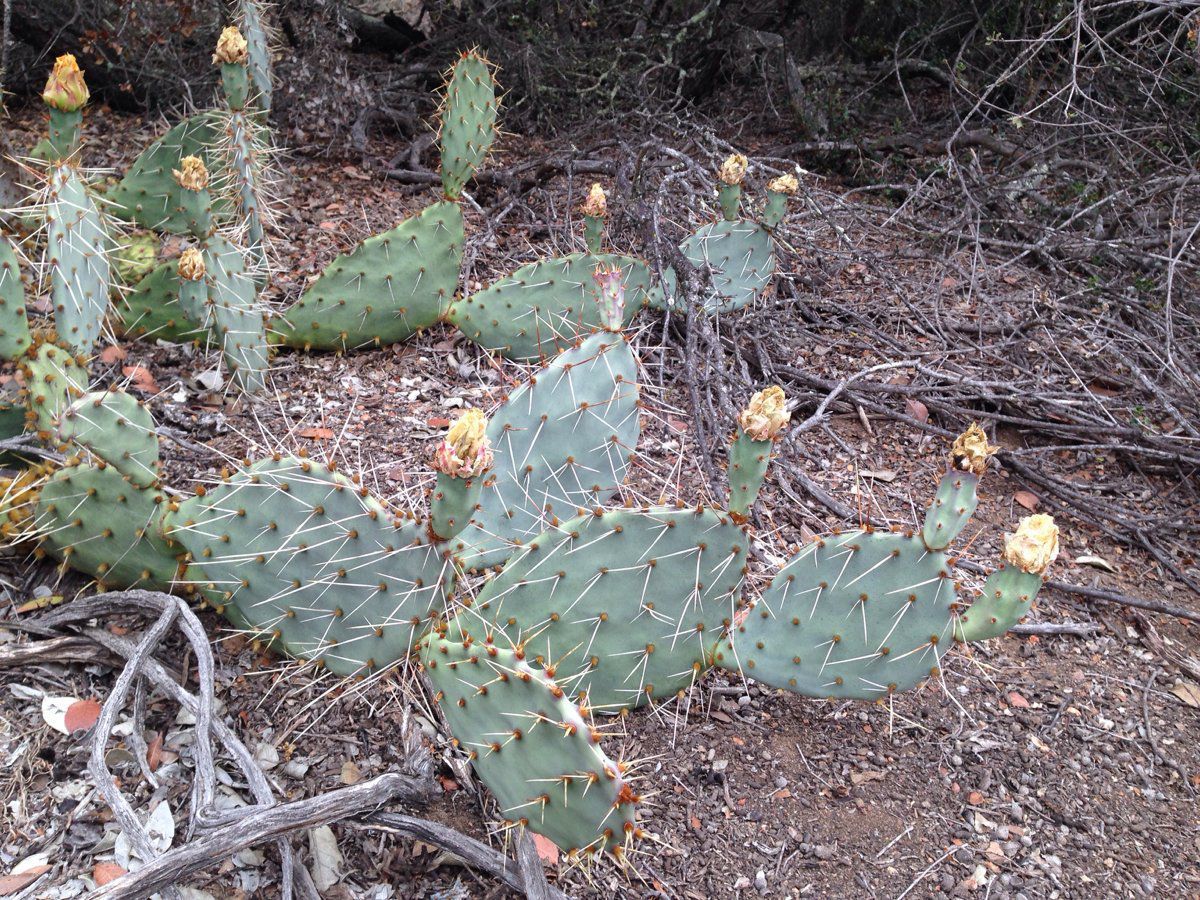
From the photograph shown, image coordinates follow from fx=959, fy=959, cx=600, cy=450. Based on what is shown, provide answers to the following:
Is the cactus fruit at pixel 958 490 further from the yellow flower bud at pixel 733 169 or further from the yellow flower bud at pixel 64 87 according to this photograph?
the yellow flower bud at pixel 64 87

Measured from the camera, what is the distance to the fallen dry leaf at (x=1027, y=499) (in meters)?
3.17

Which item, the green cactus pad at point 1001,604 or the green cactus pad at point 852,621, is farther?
the green cactus pad at point 852,621

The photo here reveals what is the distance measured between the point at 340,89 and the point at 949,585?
12.4 ft

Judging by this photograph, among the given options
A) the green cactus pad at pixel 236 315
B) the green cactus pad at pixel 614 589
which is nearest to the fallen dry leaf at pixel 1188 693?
the green cactus pad at pixel 614 589

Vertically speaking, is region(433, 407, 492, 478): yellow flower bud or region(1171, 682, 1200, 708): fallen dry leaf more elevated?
region(433, 407, 492, 478): yellow flower bud

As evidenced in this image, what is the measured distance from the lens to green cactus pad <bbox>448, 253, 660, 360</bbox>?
10.8 ft

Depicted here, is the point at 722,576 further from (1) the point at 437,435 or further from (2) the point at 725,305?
(2) the point at 725,305

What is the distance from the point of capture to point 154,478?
2137 millimetres

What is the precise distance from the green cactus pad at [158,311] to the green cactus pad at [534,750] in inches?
72.2

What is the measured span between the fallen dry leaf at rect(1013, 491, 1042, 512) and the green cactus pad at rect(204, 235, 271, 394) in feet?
8.17

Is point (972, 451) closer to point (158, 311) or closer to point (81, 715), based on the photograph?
point (81, 715)

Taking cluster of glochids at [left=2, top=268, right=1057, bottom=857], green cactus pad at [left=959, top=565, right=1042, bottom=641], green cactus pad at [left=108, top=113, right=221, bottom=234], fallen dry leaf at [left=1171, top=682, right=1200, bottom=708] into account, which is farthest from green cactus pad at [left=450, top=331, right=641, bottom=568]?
green cactus pad at [left=108, top=113, right=221, bottom=234]

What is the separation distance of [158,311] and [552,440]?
1616 millimetres

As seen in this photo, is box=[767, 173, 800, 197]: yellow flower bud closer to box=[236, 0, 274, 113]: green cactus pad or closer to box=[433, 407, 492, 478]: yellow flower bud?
box=[236, 0, 274, 113]: green cactus pad
